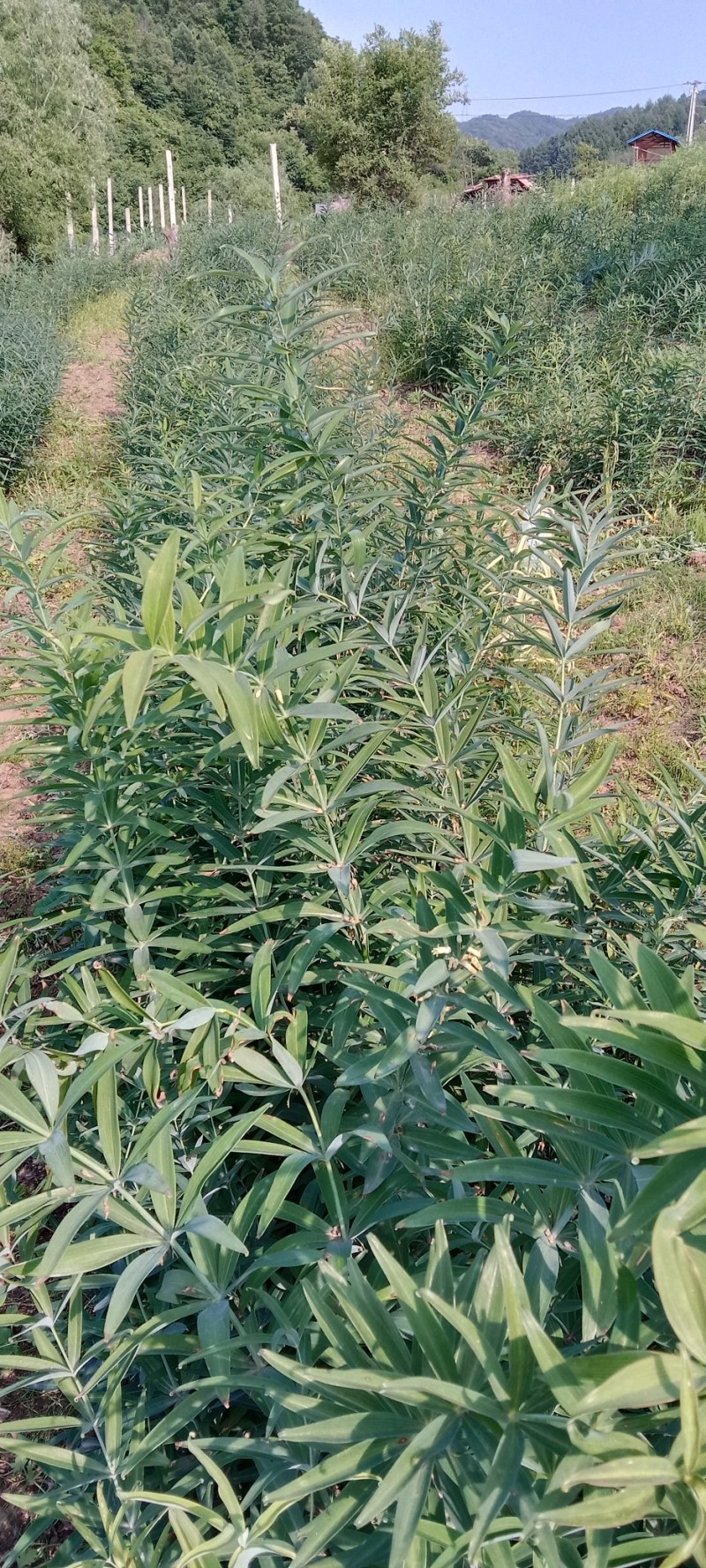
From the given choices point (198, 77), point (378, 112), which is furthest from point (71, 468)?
point (198, 77)

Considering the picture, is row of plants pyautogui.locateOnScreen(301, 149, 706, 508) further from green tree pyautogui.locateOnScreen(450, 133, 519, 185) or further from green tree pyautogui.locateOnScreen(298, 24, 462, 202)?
green tree pyautogui.locateOnScreen(450, 133, 519, 185)

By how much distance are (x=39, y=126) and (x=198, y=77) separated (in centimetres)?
3602

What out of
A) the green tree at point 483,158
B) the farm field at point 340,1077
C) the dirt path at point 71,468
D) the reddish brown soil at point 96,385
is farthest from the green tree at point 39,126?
the green tree at point 483,158

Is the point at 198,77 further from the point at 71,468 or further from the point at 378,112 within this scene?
the point at 71,468

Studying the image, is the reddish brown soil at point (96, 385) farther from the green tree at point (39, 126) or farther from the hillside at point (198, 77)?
the hillside at point (198, 77)

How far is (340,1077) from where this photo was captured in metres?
0.84

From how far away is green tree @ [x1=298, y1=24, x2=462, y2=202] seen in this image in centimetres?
1716

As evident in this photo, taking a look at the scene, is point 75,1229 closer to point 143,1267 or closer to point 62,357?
point 143,1267

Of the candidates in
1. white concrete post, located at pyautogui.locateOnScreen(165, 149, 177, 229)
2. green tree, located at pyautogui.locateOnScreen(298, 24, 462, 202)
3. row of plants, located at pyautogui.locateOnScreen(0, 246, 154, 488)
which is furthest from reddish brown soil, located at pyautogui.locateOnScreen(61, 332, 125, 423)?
green tree, located at pyautogui.locateOnScreen(298, 24, 462, 202)

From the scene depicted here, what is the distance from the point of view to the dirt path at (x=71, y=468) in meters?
3.06

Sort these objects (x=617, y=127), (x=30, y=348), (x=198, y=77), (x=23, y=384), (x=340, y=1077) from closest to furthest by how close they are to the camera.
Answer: (x=340, y=1077) → (x=23, y=384) → (x=30, y=348) → (x=198, y=77) → (x=617, y=127)

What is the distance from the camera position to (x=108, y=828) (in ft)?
3.84

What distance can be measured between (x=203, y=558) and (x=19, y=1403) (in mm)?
1661

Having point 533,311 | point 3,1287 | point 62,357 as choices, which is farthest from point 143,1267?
point 62,357
